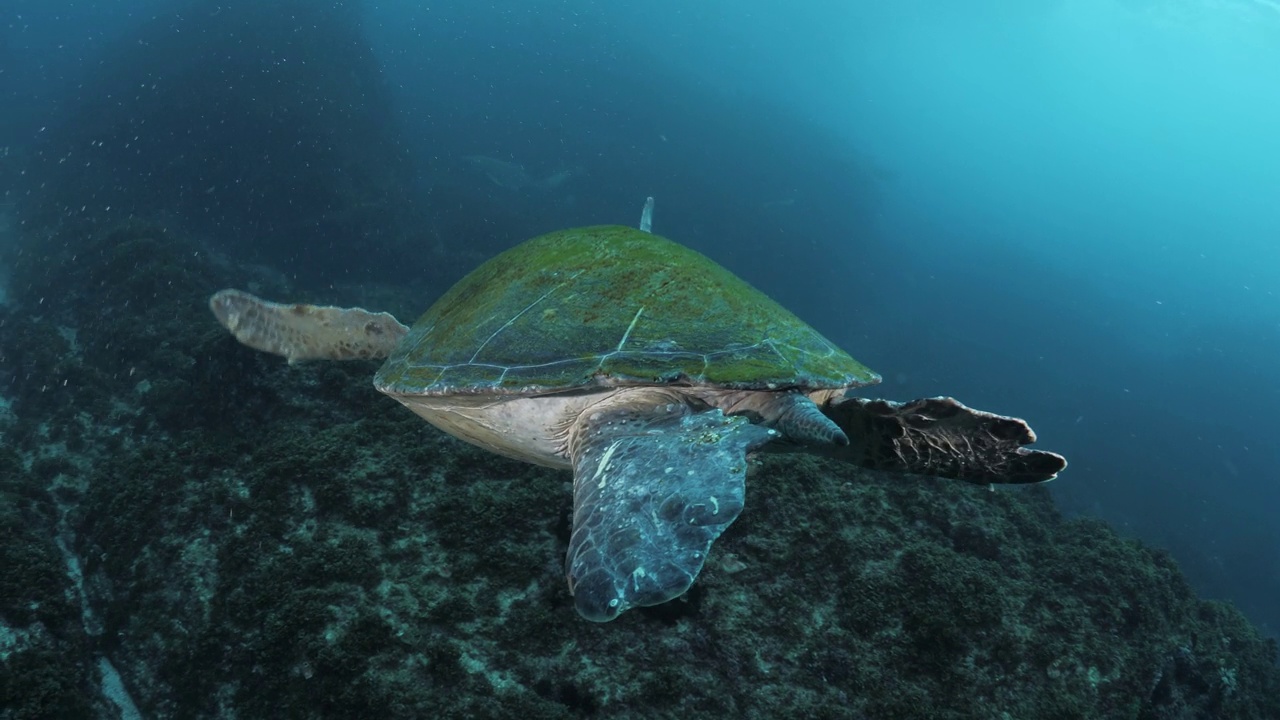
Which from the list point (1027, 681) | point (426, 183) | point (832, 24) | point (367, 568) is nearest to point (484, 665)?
point (367, 568)

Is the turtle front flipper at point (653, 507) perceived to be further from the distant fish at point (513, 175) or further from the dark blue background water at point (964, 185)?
the distant fish at point (513, 175)

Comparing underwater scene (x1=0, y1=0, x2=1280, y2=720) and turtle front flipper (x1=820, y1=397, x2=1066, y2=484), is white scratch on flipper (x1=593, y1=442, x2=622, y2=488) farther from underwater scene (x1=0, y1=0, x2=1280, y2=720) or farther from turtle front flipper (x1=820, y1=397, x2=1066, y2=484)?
turtle front flipper (x1=820, y1=397, x2=1066, y2=484)

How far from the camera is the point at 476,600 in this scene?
326cm

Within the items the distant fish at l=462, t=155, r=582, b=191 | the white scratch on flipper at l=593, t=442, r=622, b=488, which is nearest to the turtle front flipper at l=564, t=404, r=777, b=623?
the white scratch on flipper at l=593, t=442, r=622, b=488

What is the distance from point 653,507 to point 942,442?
138 cm

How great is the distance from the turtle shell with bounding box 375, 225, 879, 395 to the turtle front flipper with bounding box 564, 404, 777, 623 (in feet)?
1.09

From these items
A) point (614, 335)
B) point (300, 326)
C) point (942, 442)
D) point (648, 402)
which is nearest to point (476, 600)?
point (648, 402)

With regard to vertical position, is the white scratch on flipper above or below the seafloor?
above

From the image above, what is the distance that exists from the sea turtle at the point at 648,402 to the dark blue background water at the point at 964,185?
1753 cm

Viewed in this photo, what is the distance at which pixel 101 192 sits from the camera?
16.8 meters

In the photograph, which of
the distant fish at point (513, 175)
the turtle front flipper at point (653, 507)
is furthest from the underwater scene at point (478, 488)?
the distant fish at point (513, 175)

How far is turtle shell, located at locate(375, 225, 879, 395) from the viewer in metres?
2.72

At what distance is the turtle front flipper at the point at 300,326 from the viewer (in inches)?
183

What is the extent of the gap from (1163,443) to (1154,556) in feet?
85.4
